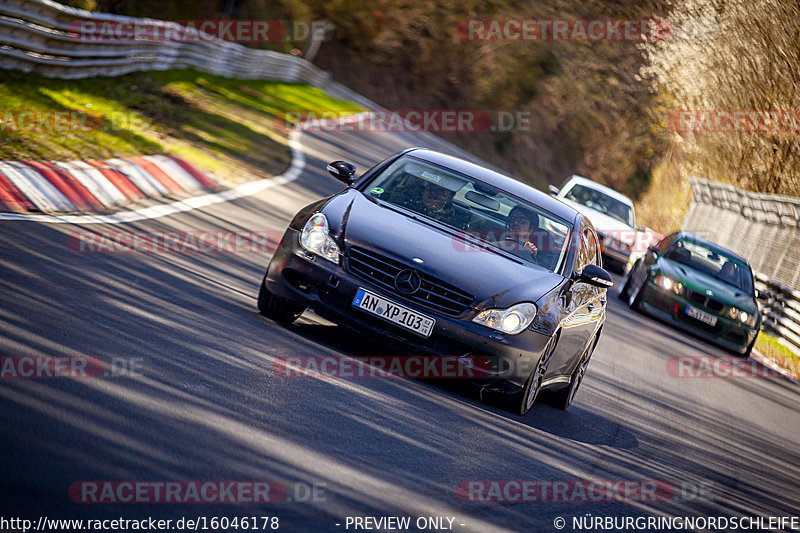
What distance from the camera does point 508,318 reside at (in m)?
7.67

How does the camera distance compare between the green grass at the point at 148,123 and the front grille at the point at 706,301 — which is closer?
the green grass at the point at 148,123

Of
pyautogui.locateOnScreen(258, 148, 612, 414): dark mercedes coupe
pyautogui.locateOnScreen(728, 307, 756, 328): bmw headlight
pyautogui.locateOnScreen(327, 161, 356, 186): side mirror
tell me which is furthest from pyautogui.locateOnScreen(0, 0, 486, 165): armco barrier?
pyautogui.locateOnScreen(728, 307, 756, 328): bmw headlight

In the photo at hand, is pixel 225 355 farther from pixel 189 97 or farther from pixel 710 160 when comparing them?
pixel 710 160

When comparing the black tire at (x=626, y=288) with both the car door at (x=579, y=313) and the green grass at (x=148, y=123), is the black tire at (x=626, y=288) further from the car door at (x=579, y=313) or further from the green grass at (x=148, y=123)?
the car door at (x=579, y=313)

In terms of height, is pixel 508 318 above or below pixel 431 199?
below

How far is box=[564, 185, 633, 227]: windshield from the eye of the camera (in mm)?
22953

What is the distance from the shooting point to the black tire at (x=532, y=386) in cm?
787

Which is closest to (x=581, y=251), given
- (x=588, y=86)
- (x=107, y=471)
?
(x=107, y=471)

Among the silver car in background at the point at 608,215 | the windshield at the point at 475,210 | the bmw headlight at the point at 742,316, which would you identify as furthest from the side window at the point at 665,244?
the windshield at the point at 475,210

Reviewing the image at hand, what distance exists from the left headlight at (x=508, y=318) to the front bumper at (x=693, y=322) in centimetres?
1036

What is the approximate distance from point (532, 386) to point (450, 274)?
41.9 inches
